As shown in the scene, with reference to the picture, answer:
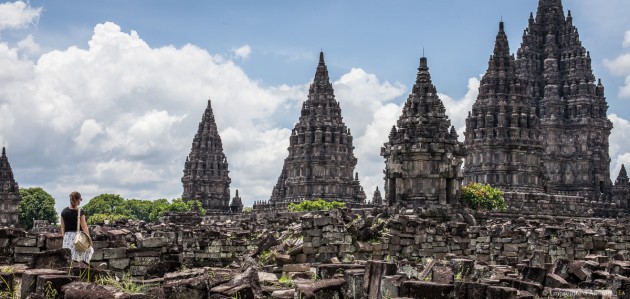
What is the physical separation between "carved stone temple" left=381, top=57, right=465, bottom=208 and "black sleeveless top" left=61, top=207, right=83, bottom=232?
4174 cm

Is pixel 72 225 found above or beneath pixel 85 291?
above

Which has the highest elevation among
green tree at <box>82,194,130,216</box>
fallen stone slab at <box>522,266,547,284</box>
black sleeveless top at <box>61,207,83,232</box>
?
green tree at <box>82,194,130,216</box>

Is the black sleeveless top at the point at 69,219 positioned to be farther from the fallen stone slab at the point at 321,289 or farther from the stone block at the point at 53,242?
the fallen stone slab at the point at 321,289

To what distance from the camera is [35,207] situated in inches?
4240

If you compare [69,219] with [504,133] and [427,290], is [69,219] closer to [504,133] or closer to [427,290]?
[427,290]

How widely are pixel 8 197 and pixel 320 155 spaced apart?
111ft

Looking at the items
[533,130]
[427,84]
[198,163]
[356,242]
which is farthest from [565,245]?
[198,163]

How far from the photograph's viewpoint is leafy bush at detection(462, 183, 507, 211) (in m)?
66.1

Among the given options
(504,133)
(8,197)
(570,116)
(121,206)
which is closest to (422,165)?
(504,133)

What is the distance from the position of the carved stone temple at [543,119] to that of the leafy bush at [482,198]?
28.0 feet

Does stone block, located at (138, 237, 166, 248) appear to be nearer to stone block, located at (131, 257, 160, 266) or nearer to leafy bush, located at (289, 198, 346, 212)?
stone block, located at (131, 257, 160, 266)

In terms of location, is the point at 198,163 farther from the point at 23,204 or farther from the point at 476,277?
the point at 476,277

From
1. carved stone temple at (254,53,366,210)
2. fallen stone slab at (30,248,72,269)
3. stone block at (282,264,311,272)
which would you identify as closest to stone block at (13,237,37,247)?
fallen stone slab at (30,248,72,269)

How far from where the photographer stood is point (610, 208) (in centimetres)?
8338
